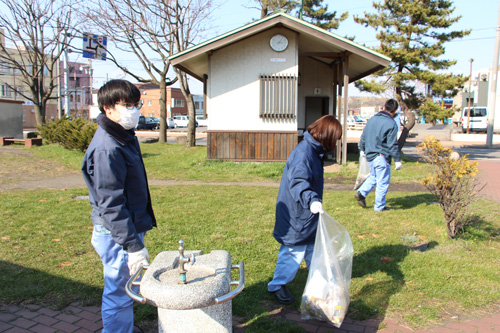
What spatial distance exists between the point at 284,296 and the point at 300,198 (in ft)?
3.14

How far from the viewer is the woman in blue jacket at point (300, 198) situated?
3.51m

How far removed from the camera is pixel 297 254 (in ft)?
12.3

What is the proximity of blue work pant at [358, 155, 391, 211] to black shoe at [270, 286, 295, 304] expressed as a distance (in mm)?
3432

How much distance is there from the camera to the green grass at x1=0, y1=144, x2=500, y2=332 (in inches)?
148

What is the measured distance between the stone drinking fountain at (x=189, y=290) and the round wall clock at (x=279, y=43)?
1057 cm

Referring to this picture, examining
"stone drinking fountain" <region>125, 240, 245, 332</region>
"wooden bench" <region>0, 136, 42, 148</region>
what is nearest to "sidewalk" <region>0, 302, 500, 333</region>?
"stone drinking fountain" <region>125, 240, 245, 332</region>

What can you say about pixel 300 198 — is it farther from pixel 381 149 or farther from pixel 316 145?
pixel 381 149

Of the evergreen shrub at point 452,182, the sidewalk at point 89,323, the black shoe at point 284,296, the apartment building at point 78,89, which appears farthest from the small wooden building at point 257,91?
the apartment building at point 78,89

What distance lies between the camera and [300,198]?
346 centimetres

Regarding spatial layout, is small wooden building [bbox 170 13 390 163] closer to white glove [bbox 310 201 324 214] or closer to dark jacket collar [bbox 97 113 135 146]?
white glove [bbox 310 201 324 214]

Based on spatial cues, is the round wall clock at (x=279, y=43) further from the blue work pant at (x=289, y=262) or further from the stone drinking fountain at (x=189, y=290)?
the stone drinking fountain at (x=189, y=290)

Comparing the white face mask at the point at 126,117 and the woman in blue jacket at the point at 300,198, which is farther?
the woman in blue jacket at the point at 300,198

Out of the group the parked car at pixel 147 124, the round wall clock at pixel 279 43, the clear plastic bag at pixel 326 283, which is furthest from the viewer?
the parked car at pixel 147 124

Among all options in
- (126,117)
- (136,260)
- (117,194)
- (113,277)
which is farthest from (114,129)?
(113,277)
